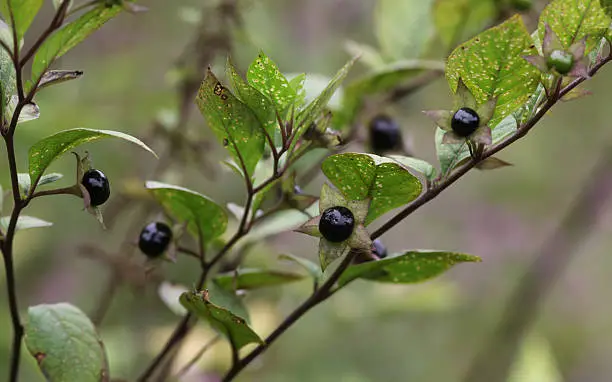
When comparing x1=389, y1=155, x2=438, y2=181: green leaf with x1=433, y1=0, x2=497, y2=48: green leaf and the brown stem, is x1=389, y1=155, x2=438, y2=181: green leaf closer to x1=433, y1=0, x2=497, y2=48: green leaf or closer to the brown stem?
x1=433, y1=0, x2=497, y2=48: green leaf

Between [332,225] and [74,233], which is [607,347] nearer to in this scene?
[74,233]

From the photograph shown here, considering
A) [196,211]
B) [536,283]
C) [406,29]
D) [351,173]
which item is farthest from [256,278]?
[536,283]

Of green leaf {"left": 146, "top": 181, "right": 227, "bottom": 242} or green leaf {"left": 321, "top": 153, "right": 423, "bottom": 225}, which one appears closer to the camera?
green leaf {"left": 321, "top": 153, "right": 423, "bottom": 225}

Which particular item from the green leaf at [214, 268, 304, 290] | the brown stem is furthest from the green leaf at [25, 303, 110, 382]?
the brown stem

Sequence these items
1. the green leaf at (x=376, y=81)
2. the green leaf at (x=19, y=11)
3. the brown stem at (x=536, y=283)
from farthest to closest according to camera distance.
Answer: the brown stem at (x=536, y=283), the green leaf at (x=376, y=81), the green leaf at (x=19, y=11)

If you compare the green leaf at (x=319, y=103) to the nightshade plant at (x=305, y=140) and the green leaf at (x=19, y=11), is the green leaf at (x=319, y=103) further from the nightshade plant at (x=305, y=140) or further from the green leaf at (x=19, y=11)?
the green leaf at (x=19, y=11)

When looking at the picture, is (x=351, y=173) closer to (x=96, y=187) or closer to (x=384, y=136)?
(x=96, y=187)

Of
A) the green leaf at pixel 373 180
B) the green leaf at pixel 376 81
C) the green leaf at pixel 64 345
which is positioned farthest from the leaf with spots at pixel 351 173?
the green leaf at pixel 376 81
